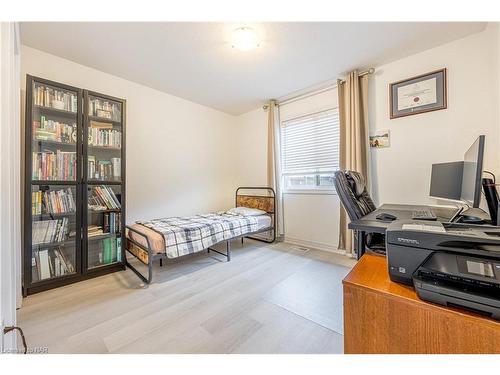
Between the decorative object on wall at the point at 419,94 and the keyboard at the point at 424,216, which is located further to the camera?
the decorative object on wall at the point at 419,94

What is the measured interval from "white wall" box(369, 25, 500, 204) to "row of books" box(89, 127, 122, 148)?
3155mm

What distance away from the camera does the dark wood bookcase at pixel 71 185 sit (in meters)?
1.88

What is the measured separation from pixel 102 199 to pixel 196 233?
1146 millimetres

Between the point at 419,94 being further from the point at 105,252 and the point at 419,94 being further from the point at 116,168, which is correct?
the point at 105,252

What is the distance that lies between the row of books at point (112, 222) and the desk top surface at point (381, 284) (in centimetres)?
250

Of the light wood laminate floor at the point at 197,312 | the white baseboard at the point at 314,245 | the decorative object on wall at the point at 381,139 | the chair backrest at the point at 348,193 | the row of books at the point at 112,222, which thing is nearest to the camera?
the light wood laminate floor at the point at 197,312

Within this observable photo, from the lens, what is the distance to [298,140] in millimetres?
3369

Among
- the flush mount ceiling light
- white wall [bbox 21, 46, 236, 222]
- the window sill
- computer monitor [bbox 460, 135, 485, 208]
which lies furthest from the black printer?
white wall [bbox 21, 46, 236, 222]

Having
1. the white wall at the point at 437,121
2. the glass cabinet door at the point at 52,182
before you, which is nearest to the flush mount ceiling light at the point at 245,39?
the white wall at the point at 437,121

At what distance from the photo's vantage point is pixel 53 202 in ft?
6.63

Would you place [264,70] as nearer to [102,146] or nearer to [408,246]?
[102,146]

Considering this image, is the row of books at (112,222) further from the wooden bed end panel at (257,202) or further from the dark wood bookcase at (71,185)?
the wooden bed end panel at (257,202)
